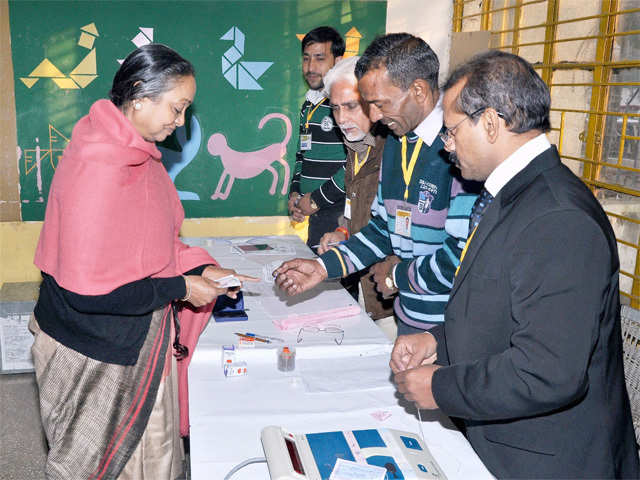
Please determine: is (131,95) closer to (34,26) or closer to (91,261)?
(91,261)

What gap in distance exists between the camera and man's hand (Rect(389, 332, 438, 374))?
4.99 ft

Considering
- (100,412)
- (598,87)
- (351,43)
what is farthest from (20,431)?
(598,87)

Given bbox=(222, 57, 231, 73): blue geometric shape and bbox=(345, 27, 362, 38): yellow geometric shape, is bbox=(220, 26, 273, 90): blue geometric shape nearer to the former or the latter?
bbox=(222, 57, 231, 73): blue geometric shape

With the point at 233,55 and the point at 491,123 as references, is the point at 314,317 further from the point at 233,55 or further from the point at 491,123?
the point at 233,55

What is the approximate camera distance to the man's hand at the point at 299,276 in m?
2.20

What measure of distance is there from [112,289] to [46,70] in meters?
3.30

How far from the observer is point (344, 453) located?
121 centimetres

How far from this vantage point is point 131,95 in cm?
164

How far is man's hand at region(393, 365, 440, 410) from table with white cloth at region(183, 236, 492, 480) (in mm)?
171

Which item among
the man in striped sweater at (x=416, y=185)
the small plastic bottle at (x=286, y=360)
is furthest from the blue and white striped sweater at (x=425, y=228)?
the small plastic bottle at (x=286, y=360)

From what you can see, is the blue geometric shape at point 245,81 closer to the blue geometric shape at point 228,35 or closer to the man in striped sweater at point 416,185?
the blue geometric shape at point 228,35

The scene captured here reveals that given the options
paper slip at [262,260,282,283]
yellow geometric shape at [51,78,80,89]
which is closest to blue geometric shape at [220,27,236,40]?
yellow geometric shape at [51,78,80,89]

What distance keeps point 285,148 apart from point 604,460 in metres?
3.79

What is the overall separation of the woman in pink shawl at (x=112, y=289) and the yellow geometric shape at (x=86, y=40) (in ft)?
9.65
